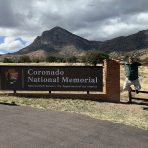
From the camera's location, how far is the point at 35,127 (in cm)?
1127

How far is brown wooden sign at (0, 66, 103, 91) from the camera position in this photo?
64.1 feet

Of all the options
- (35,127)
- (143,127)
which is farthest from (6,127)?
(143,127)

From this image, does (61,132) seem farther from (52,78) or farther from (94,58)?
(94,58)

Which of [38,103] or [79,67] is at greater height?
[79,67]

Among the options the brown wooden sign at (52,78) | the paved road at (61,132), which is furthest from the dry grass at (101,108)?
the paved road at (61,132)

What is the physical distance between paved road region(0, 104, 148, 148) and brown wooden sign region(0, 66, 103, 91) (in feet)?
18.3

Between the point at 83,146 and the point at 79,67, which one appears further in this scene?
the point at 79,67

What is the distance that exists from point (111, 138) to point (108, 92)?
8.76 m

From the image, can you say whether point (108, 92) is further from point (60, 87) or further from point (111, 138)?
point (111, 138)

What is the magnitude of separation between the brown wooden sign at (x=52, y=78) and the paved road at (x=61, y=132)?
18.3 ft

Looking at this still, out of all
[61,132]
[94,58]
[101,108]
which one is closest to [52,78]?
[101,108]

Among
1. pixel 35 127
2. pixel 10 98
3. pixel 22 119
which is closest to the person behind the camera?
pixel 35 127

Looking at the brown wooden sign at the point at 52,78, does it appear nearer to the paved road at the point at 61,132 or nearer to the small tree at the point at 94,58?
the paved road at the point at 61,132

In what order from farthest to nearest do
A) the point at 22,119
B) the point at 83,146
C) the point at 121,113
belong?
1. the point at 121,113
2. the point at 22,119
3. the point at 83,146
